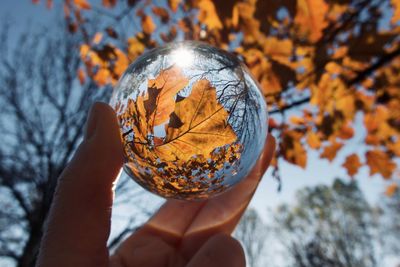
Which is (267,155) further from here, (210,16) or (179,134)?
(210,16)

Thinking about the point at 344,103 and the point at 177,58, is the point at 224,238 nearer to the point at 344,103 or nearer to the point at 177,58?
the point at 177,58

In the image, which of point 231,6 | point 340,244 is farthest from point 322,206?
point 231,6

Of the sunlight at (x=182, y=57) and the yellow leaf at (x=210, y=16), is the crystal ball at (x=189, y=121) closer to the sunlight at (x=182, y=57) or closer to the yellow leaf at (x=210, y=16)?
the sunlight at (x=182, y=57)

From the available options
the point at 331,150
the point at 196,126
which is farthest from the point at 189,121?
the point at 331,150

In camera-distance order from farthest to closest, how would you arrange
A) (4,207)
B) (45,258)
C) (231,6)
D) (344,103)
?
(4,207), (344,103), (231,6), (45,258)

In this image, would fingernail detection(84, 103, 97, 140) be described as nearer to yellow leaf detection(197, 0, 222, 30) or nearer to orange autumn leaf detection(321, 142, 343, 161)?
yellow leaf detection(197, 0, 222, 30)

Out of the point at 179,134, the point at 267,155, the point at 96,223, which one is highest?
the point at 179,134
